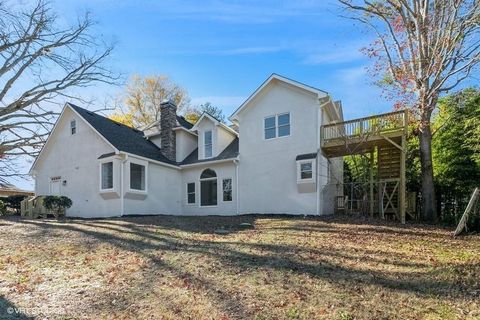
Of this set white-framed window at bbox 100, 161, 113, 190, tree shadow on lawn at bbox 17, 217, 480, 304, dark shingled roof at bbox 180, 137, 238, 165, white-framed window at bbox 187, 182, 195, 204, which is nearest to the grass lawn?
tree shadow on lawn at bbox 17, 217, 480, 304

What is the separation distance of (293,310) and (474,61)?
1419 centimetres

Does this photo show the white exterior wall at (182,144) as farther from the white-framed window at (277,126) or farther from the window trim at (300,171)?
the window trim at (300,171)

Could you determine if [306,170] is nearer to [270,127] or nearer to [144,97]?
[270,127]

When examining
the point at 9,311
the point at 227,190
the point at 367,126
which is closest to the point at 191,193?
the point at 227,190

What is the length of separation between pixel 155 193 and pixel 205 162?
2866mm

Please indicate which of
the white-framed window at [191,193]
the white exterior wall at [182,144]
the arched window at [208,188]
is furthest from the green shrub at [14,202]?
the arched window at [208,188]

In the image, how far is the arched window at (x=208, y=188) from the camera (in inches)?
715

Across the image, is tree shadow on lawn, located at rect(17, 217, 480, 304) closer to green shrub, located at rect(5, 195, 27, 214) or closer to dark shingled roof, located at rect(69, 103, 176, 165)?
dark shingled roof, located at rect(69, 103, 176, 165)

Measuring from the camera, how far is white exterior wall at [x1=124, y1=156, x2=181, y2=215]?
16.3 meters

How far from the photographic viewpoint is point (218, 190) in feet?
58.8

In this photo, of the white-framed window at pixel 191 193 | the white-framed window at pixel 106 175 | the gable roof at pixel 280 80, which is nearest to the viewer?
the gable roof at pixel 280 80

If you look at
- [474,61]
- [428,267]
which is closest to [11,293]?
[428,267]

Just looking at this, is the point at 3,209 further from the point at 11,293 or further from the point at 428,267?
the point at 428,267

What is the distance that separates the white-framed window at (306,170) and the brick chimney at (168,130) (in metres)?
7.48
